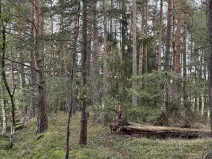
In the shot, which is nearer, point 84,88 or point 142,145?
point 84,88

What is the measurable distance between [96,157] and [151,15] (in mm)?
22505

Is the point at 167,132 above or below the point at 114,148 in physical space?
above

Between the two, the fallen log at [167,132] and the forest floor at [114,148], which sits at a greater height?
the fallen log at [167,132]

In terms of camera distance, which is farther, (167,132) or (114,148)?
(167,132)

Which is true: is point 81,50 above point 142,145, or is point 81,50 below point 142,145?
above

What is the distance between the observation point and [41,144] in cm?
1105

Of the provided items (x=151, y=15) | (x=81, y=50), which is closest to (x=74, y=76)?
(x=81, y=50)

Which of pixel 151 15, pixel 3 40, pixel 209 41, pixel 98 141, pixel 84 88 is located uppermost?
pixel 151 15

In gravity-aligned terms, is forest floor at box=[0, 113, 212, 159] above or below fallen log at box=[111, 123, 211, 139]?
below

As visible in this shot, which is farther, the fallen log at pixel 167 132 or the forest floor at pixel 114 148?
the fallen log at pixel 167 132

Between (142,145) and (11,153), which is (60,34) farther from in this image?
(11,153)

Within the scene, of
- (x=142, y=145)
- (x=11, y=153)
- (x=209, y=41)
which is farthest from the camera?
(x=11, y=153)

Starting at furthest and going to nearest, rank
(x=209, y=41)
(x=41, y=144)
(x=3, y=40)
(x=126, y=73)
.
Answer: (x=126, y=73) < (x=41, y=144) < (x=3, y=40) < (x=209, y=41)

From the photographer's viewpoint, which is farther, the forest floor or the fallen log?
the fallen log
